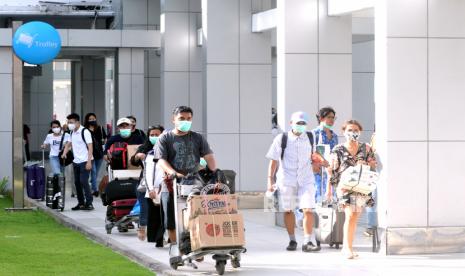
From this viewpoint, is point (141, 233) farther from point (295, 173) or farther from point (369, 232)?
point (369, 232)

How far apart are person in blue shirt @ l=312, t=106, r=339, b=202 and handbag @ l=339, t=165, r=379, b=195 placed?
2.31m

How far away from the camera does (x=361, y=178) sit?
580 inches

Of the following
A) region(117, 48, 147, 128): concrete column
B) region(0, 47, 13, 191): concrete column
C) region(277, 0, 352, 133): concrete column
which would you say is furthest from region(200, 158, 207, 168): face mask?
region(117, 48, 147, 128): concrete column

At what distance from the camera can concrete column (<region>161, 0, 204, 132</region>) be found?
30.4 meters

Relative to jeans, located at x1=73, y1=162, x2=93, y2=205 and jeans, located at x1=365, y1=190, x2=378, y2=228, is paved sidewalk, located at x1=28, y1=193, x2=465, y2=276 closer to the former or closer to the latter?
jeans, located at x1=365, y1=190, x2=378, y2=228

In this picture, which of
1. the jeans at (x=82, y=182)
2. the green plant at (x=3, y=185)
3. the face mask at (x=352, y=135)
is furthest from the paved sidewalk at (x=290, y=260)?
the green plant at (x=3, y=185)

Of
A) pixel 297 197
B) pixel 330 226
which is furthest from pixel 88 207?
pixel 297 197

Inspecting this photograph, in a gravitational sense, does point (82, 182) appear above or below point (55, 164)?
below

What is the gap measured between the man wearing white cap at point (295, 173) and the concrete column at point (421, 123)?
0.98m

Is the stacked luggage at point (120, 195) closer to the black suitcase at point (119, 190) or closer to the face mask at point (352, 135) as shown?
the black suitcase at point (119, 190)

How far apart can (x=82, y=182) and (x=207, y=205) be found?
10.5 metres

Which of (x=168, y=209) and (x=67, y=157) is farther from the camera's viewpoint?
(x=67, y=157)

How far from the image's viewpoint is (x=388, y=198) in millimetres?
15328

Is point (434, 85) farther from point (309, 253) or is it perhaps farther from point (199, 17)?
point (199, 17)
